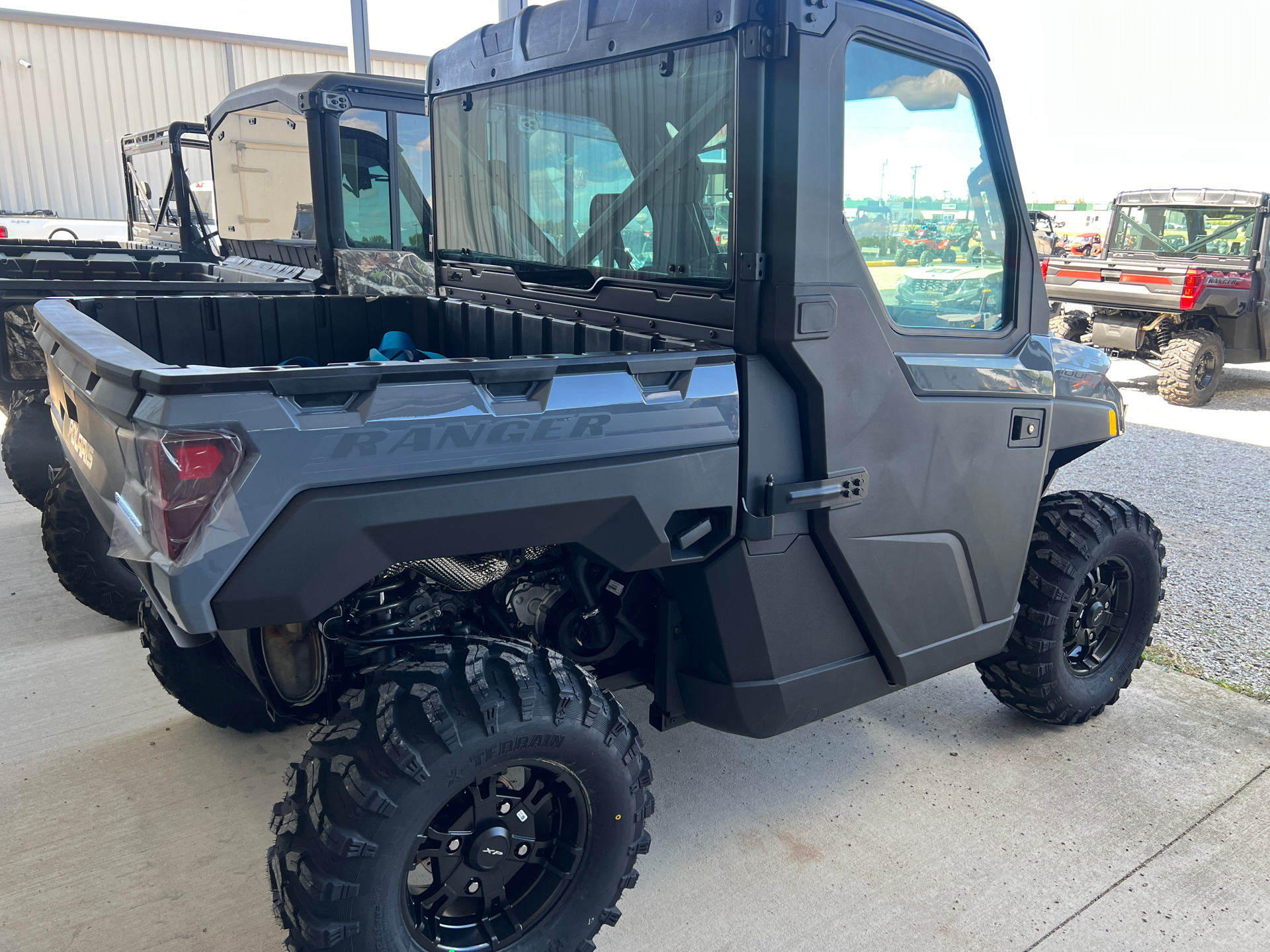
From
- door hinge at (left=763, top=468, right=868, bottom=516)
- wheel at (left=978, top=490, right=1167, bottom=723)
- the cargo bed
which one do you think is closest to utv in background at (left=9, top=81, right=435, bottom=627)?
the cargo bed

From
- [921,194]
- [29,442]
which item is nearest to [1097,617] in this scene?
[921,194]

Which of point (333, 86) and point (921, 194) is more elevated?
point (333, 86)

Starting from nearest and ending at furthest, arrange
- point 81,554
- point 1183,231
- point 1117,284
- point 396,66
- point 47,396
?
point 81,554 → point 47,396 → point 1117,284 → point 1183,231 → point 396,66

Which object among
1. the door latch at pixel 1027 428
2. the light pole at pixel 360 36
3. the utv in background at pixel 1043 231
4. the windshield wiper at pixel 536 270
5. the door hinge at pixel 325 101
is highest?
the light pole at pixel 360 36

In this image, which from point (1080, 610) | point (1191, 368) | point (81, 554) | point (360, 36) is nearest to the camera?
point (1080, 610)

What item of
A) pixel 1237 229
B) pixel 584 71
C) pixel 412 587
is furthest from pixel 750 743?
pixel 1237 229

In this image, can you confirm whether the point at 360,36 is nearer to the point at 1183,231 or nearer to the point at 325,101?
the point at 325,101

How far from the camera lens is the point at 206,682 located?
→ 2.99 meters

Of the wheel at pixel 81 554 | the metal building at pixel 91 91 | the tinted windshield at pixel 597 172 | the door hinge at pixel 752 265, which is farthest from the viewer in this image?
the metal building at pixel 91 91

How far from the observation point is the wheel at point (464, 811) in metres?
1.76

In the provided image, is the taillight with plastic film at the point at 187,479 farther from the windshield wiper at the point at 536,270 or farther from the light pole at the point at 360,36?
the light pole at the point at 360,36

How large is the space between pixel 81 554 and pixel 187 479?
2583mm

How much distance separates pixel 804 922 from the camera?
2334 mm

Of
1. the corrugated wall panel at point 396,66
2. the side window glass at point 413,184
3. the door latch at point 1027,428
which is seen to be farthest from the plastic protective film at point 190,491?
the corrugated wall panel at point 396,66
